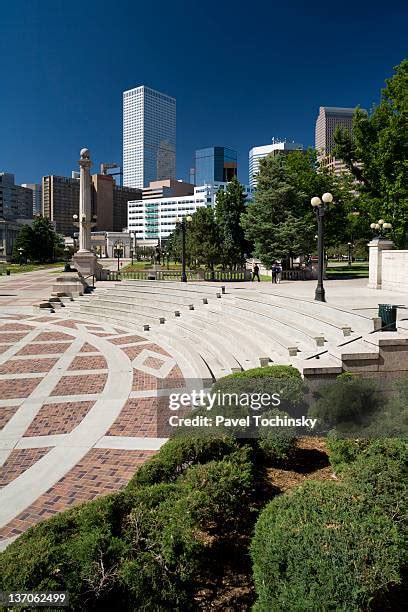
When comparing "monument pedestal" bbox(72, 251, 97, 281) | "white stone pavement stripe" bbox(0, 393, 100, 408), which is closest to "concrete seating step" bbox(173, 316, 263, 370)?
"white stone pavement stripe" bbox(0, 393, 100, 408)

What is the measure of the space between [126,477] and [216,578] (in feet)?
7.67

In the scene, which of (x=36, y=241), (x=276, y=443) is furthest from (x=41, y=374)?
(x=36, y=241)

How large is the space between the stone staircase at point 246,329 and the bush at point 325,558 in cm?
345

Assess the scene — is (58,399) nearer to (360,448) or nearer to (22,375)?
(22,375)

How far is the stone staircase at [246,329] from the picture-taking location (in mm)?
7516

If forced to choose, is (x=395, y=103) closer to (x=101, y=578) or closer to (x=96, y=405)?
(x=96, y=405)

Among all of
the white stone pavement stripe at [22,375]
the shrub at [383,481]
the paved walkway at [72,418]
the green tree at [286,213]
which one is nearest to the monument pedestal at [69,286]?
the paved walkway at [72,418]

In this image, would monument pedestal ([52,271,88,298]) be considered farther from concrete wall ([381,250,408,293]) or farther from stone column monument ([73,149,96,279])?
concrete wall ([381,250,408,293])

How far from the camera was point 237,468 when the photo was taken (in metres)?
4.61

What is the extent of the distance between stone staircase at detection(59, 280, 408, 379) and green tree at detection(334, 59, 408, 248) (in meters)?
14.5

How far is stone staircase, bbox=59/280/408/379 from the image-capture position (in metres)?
7.52

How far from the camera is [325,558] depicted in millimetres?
2898

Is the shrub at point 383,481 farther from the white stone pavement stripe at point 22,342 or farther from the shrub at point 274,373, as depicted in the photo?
the white stone pavement stripe at point 22,342

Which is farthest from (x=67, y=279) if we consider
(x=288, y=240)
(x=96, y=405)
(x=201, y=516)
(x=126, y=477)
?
(x=201, y=516)
